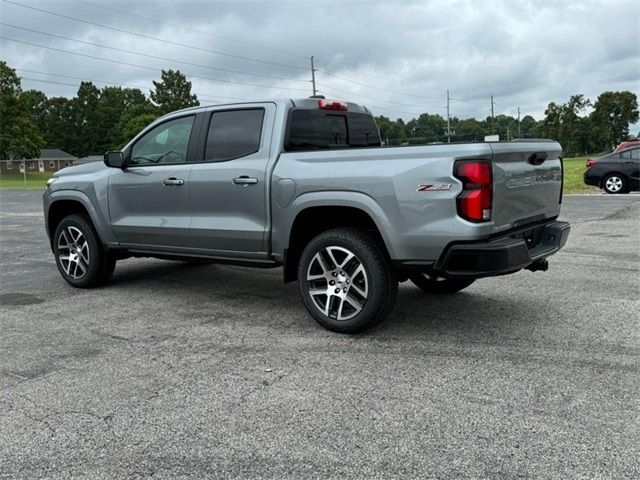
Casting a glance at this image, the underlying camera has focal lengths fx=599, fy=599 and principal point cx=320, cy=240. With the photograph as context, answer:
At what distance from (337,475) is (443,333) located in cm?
226

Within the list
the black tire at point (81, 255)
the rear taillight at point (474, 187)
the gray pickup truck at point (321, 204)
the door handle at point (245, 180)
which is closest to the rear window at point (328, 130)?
the gray pickup truck at point (321, 204)

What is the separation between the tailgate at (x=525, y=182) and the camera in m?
4.16

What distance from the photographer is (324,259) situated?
4.77 metres

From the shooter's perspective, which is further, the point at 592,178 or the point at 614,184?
the point at 592,178

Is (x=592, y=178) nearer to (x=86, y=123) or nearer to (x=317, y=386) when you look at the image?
(x=317, y=386)

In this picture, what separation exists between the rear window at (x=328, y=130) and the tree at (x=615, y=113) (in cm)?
10164

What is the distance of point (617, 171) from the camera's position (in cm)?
1839

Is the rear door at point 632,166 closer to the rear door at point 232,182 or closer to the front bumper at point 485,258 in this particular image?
the front bumper at point 485,258

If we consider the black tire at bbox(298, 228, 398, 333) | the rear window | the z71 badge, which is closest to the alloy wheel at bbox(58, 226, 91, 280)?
the rear window

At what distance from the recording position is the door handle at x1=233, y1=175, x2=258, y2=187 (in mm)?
5098

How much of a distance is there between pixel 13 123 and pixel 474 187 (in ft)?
235

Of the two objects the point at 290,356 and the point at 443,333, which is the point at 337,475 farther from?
the point at 443,333

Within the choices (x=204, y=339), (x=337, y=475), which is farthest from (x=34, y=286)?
(x=337, y=475)

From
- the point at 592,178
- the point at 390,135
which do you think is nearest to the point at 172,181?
the point at 390,135
